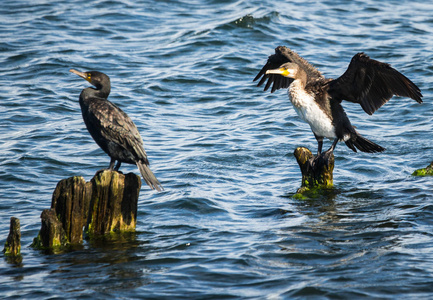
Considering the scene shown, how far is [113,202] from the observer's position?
6.27m

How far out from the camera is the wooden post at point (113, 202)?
612 cm

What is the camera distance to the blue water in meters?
5.63

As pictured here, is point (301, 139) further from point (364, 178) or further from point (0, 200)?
point (0, 200)

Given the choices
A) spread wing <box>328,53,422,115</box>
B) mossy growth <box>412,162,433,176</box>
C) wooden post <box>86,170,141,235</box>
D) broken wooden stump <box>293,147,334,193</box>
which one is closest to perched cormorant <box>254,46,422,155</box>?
spread wing <box>328,53,422,115</box>

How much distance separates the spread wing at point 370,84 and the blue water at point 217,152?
1177mm

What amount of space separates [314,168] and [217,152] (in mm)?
2446

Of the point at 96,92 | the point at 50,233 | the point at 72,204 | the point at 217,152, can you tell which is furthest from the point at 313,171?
the point at 50,233

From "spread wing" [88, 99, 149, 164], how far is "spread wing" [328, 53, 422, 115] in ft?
8.75

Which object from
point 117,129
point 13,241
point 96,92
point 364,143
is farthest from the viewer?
point 364,143

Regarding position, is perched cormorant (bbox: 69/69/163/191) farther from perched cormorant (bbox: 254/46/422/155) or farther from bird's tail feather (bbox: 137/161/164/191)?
perched cormorant (bbox: 254/46/422/155)

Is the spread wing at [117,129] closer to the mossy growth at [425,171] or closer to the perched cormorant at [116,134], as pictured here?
the perched cormorant at [116,134]

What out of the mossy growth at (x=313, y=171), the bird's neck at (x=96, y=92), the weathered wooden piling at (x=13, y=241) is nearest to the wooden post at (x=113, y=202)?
the weathered wooden piling at (x=13, y=241)

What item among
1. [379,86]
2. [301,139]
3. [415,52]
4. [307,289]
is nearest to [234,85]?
[301,139]

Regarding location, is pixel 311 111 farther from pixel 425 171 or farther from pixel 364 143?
pixel 425 171
